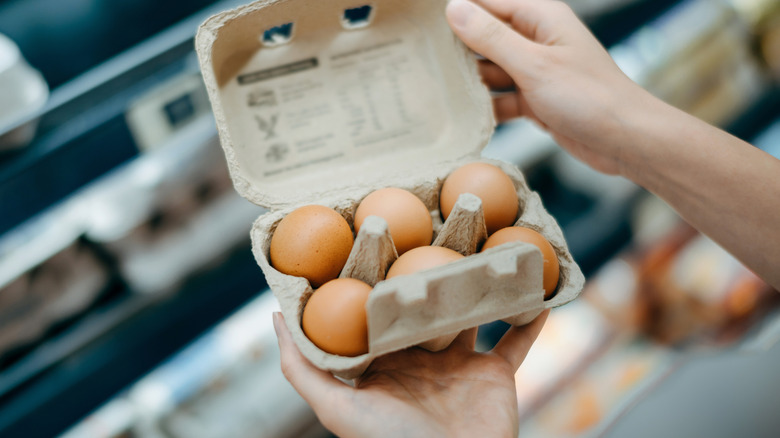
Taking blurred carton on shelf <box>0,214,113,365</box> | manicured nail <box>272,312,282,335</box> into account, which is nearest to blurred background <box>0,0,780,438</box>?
blurred carton on shelf <box>0,214,113,365</box>

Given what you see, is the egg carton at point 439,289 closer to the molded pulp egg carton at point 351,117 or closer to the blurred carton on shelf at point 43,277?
the molded pulp egg carton at point 351,117

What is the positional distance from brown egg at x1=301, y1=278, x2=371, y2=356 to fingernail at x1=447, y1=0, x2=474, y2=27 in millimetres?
745

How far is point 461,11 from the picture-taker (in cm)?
127

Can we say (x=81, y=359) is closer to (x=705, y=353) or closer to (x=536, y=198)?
(x=536, y=198)

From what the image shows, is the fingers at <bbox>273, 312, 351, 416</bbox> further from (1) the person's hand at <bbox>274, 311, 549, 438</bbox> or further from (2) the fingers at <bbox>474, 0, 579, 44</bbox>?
(2) the fingers at <bbox>474, 0, 579, 44</bbox>

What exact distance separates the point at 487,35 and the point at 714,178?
654 mm

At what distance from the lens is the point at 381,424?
974 millimetres

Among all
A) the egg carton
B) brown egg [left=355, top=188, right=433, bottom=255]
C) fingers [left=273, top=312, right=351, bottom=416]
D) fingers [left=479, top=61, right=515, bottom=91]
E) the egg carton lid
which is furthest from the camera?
fingers [left=479, top=61, right=515, bottom=91]

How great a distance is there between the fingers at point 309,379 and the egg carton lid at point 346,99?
36 cm

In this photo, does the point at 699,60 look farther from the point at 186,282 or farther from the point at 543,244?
the point at 186,282

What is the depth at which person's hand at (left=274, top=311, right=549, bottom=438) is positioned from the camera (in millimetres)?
991

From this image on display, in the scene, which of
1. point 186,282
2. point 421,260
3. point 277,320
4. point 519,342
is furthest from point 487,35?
point 186,282

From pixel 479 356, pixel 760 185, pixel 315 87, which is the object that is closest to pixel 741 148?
pixel 760 185

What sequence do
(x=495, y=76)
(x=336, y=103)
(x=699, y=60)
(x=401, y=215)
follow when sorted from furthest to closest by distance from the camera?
1. (x=699, y=60)
2. (x=495, y=76)
3. (x=336, y=103)
4. (x=401, y=215)
